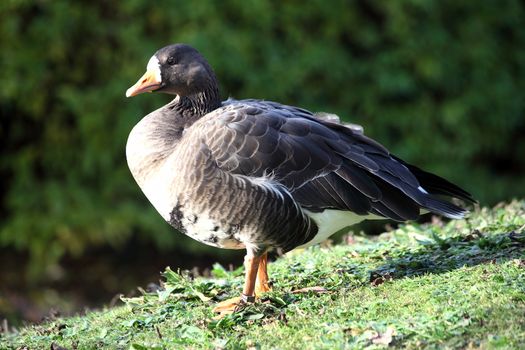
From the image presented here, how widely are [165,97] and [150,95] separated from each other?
21 centimetres

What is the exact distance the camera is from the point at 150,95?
9.30 meters

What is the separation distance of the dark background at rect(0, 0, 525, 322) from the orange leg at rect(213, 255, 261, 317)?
4.49m

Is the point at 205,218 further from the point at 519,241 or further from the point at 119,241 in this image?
the point at 119,241

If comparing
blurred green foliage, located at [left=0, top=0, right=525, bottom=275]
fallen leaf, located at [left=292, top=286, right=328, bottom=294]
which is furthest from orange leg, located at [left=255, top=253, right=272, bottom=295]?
blurred green foliage, located at [left=0, top=0, right=525, bottom=275]

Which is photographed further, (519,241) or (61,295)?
(61,295)

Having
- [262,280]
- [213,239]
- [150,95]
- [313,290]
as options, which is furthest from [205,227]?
[150,95]

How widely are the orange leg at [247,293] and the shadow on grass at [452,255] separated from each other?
2.52ft

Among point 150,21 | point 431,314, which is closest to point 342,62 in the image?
point 150,21

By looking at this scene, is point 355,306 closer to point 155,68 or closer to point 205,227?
point 205,227

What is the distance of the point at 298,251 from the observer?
6.76 m

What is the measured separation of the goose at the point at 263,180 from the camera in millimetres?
4797

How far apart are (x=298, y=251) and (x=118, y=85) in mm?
3622

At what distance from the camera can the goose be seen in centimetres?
480

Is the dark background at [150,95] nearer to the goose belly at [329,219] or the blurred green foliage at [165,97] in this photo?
the blurred green foliage at [165,97]
